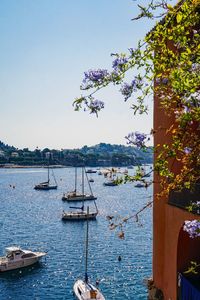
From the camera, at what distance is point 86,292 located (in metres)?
31.5

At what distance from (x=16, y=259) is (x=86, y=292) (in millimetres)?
12370

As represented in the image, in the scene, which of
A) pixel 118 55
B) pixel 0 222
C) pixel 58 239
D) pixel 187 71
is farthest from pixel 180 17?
pixel 0 222

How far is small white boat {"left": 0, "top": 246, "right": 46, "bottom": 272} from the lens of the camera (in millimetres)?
40750

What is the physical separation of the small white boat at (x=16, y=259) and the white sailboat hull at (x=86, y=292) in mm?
9713

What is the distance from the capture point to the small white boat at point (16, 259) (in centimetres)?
4075

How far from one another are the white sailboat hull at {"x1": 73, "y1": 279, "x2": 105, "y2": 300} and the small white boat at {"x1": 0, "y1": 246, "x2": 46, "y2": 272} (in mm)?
9713

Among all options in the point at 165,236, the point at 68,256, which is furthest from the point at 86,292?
the point at 165,236

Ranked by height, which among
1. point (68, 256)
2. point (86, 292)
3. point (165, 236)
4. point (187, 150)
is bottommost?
point (68, 256)

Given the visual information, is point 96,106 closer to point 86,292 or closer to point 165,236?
point 165,236

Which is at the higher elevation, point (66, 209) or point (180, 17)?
point (180, 17)

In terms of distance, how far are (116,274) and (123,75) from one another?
36.5 metres

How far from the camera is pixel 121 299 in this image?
32719 millimetres

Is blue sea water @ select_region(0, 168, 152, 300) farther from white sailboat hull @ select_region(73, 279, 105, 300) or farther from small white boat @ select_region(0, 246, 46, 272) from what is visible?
white sailboat hull @ select_region(73, 279, 105, 300)

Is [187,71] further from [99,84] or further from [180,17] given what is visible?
[99,84]
